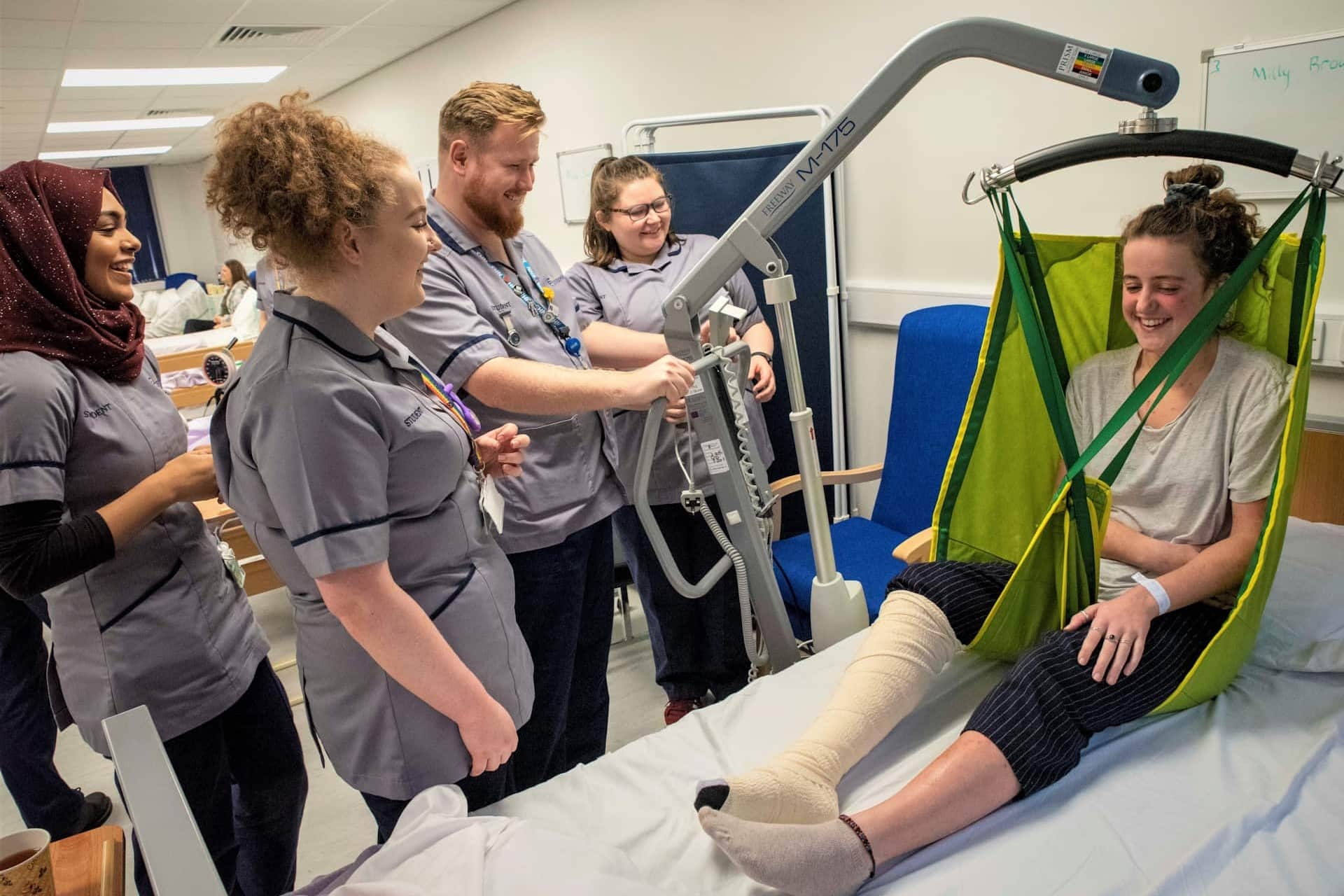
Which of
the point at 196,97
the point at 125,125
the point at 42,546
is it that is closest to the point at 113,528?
the point at 42,546

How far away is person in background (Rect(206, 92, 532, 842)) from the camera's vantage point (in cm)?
106

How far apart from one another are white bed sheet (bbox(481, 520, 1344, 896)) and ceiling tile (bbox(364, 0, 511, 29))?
14.4 feet

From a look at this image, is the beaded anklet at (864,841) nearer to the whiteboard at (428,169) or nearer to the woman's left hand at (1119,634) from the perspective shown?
the woman's left hand at (1119,634)

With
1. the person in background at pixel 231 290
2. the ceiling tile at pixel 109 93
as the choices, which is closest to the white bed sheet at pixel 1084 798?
the ceiling tile at pixel 109 93

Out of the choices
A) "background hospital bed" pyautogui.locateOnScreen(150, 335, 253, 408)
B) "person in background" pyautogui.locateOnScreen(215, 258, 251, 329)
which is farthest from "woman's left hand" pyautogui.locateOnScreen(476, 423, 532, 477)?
"person in background" pyautogui.locateOnScreen(215, 258, 251, 329)

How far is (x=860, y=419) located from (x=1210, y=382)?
5.59 feet

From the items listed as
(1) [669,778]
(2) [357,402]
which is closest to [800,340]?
(1) [669,778]

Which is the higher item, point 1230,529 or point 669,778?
point 1230,529

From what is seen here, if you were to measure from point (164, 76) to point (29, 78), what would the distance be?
749 millimetres

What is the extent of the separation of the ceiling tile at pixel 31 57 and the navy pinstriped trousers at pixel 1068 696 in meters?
5.62

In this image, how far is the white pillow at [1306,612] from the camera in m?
1.46

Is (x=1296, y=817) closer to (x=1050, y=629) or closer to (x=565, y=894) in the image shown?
(x=1050, y=629)

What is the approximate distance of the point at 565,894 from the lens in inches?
39.4

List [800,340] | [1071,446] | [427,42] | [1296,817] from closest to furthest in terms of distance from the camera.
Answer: [1296,817] → [1071,446] → [800,340] → [427,42]
